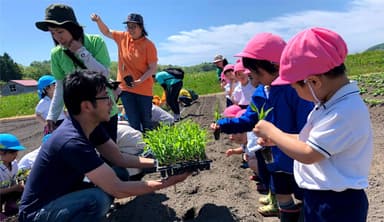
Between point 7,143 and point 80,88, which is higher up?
point 80,88

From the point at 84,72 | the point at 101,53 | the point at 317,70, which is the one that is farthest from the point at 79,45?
the point at 317,70

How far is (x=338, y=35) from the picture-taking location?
6.48 feet

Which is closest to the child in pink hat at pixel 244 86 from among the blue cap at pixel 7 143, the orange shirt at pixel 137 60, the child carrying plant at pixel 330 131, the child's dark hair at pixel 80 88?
the orange shirt at pixel 137 60

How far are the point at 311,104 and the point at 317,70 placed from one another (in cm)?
93

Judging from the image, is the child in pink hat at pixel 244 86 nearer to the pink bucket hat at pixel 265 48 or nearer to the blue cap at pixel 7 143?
the pink bucket hat at pixel 265 48

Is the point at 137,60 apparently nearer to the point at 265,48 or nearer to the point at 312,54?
the point at 265,48

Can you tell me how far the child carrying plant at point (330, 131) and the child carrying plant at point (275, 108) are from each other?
2.38 feet

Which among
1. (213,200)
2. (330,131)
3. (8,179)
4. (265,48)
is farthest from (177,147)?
(8,179)

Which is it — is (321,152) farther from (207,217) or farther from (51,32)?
(51,32)

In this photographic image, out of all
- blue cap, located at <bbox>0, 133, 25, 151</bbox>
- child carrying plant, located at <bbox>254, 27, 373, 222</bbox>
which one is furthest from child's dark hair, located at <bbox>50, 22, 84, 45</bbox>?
child carrying plant, located at <bbox>254, 27, 373, 222</bbox>

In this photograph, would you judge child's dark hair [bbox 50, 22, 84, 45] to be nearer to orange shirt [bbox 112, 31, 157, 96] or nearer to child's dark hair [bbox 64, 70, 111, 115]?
child's dark hair [bbox 64, 70, 111, 115]

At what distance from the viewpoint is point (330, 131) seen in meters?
1.86

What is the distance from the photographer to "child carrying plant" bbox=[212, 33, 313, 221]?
2818 mm

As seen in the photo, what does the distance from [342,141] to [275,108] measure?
1.02m
